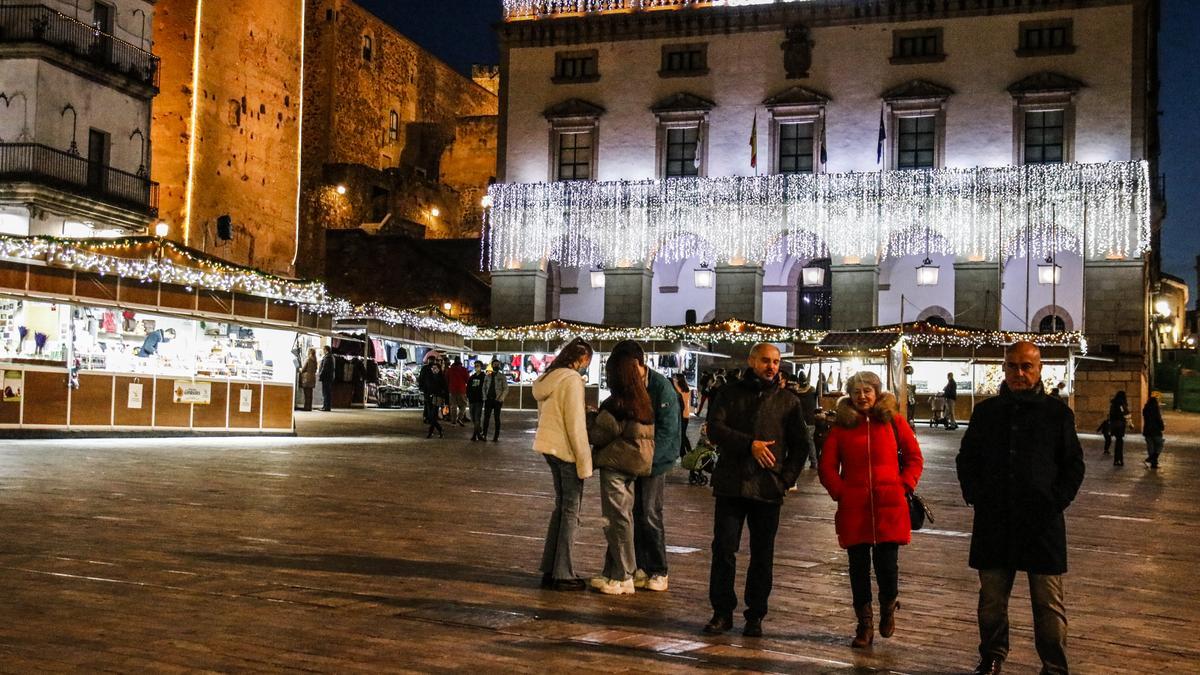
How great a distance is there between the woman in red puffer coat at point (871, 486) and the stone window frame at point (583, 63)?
148ft

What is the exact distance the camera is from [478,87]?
257ft

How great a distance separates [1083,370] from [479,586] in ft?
121

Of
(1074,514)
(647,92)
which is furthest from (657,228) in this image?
(1074,514)

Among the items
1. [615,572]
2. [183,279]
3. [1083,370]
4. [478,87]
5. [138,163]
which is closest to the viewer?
[615,572]

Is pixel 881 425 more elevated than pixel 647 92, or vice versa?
pixel 647 92

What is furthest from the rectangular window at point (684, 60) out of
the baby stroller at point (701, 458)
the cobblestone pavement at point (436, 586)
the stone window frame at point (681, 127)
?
the cobblestone pavement at point (436, 586)

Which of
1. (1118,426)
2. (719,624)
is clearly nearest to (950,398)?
(1118,426)

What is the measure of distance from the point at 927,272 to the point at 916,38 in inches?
315

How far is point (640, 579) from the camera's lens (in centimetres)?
846

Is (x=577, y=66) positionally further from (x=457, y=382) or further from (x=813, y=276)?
(x=457, y=382)

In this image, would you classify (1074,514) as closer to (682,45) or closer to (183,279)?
(183,279)

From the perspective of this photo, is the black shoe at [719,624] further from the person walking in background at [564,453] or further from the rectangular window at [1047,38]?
the rectangular window at [1047,38]

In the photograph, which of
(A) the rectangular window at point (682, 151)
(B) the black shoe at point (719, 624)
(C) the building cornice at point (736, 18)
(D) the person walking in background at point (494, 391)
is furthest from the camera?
(A) the rectangular window at point (682, 151)

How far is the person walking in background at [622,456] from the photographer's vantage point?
8164 millimetres
